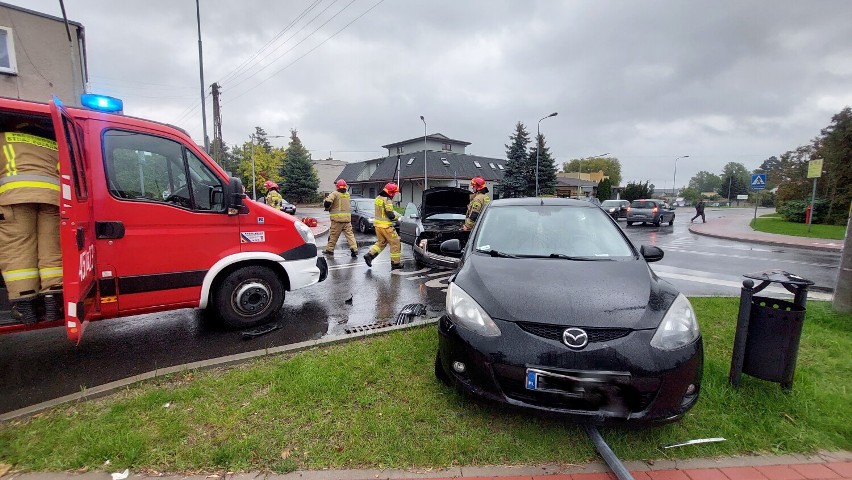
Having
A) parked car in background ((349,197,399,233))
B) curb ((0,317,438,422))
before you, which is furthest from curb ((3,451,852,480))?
parked car in background ((349,197,399,233))

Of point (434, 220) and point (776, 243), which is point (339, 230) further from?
point (776, 243)

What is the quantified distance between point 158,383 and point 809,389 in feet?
18.0

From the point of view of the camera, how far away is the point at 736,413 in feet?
9.47

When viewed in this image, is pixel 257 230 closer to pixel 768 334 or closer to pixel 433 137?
pixel 768 334

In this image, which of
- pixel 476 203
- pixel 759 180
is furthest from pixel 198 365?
pixel 759 180

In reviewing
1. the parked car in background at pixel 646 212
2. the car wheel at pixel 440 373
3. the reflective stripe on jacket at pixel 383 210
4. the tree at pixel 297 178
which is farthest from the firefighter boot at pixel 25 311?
the tree at pixel 297 178

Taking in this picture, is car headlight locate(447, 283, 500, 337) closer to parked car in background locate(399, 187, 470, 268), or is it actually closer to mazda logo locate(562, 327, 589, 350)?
mazda logo locate(562, 327, 589, 350)

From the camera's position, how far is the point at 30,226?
3.38 metres

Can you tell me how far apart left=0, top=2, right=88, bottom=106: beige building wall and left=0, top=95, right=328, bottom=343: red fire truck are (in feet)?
35.6

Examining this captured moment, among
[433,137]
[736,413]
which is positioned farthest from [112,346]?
[433,137]

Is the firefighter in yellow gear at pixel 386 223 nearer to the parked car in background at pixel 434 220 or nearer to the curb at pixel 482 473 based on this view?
the parked car in background at pixel 434 220

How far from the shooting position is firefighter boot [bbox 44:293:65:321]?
11.1 ft

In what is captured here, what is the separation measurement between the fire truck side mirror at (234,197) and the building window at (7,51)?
11.7 metres

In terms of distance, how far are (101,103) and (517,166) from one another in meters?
37.7
